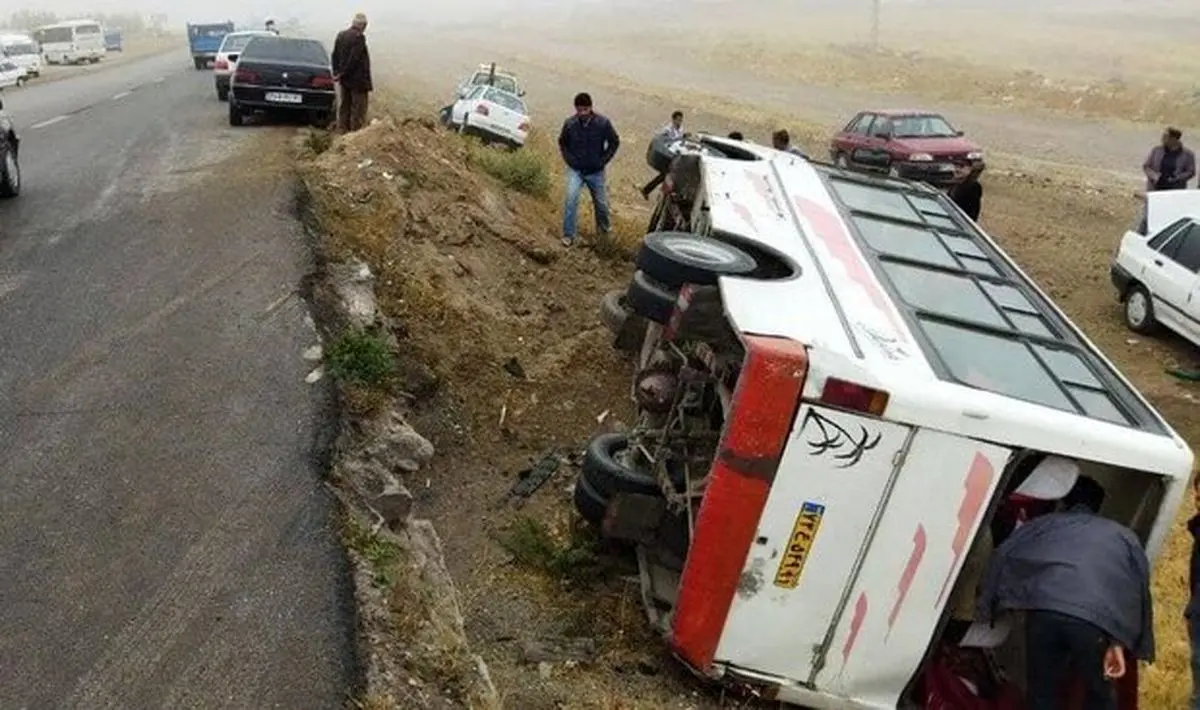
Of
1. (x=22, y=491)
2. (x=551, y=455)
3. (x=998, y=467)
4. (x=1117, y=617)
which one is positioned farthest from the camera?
(x=551, y=455)

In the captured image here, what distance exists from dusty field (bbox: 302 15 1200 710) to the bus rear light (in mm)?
1453

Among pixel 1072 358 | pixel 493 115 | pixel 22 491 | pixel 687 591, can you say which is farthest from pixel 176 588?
pixel 493 115

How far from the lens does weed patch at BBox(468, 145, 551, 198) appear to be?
13.2m

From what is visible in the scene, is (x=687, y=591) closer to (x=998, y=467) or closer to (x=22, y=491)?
(x=998, y=467)

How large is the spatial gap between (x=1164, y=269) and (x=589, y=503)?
8963mm

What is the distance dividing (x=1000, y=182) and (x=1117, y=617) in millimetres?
19399

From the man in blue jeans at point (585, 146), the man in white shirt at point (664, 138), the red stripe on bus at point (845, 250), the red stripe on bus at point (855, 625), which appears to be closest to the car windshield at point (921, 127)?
the man in white shirt at point (664, 138)

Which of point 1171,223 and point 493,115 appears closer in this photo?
point 1171,223

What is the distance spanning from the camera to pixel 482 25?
11656cm

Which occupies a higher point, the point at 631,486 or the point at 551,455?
the point at 631,486

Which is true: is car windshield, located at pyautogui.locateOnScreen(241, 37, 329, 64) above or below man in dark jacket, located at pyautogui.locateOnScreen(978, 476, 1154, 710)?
below

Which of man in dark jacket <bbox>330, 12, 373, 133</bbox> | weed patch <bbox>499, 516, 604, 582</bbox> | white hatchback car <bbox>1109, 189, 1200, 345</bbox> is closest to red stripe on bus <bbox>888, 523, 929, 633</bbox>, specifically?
weed patch <bbox>499, 516, 604, 582</bbox>

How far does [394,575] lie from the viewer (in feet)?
14.8

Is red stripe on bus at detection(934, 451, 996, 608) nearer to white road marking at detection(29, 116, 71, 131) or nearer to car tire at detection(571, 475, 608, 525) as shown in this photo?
car tire at detection(571, 475, 608, 525)
